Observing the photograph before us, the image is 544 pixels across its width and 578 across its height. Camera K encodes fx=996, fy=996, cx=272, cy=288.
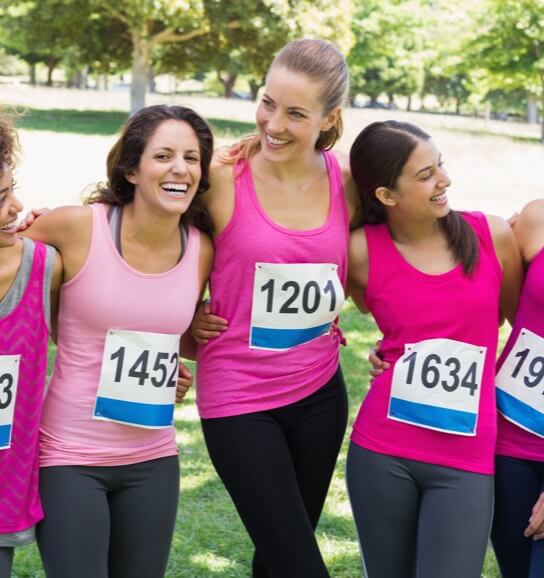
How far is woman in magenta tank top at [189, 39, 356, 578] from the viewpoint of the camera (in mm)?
3043

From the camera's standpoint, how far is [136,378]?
2.83m

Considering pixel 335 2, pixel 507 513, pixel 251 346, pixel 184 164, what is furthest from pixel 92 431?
pixel 335 2

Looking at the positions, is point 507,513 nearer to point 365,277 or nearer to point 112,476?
point 365,277

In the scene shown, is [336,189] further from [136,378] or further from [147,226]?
[136,378]

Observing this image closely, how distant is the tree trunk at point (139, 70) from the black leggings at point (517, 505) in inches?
988

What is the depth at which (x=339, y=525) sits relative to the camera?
15.9ft

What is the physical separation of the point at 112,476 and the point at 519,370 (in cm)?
123

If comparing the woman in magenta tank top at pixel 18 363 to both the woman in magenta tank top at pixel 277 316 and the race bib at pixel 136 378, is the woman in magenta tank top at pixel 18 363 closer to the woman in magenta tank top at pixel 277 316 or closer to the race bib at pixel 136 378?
the race bib at pixel 136 378

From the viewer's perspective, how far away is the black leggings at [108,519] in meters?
2.67

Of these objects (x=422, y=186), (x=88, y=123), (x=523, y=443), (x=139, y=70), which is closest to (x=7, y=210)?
(x=422, y=186)

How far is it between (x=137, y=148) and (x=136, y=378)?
68 cm

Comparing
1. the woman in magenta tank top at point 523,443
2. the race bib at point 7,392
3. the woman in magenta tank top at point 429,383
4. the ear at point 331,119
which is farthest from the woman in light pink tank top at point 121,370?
the woman in magenta tank top at point 523,443

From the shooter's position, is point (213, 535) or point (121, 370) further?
point (213, 535)

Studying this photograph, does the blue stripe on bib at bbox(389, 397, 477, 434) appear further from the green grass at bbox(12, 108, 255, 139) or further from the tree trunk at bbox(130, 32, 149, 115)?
the tree trunk at bbox(130, 32, 149, 115)
